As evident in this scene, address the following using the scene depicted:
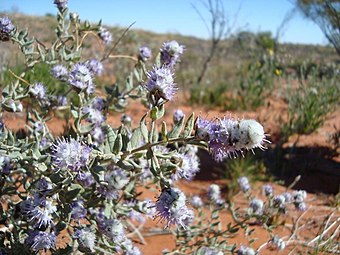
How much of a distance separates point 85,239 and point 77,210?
20cm

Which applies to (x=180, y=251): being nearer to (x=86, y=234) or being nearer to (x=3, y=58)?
(x=86, y=234)

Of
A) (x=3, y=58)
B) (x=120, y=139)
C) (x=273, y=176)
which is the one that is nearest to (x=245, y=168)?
(x=273, y=176)

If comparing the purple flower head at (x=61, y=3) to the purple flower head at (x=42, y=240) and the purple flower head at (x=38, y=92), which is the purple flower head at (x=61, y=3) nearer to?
the purple flower head at (x=38, y=92)

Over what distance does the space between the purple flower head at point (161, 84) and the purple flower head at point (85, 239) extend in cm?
72

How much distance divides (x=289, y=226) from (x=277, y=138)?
2287mm

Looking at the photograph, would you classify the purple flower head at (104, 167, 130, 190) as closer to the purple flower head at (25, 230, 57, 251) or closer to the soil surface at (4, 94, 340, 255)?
the purple flower head at (25, 230, 57, 251)

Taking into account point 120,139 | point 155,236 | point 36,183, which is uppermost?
point 120,139

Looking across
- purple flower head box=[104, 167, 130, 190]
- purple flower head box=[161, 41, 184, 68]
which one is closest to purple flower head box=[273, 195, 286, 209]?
purple flower head box=[161, 41, 184, 68]

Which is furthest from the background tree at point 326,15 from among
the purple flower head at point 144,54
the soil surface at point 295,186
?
the purple flower head at point 144,54

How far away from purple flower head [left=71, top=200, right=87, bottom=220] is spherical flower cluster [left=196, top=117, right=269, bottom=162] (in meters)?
0.91

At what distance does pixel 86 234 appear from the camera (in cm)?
177

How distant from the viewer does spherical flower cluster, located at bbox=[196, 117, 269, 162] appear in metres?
1.14

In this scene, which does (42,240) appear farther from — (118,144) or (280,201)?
(280,201)

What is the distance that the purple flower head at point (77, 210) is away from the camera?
1919 mm
